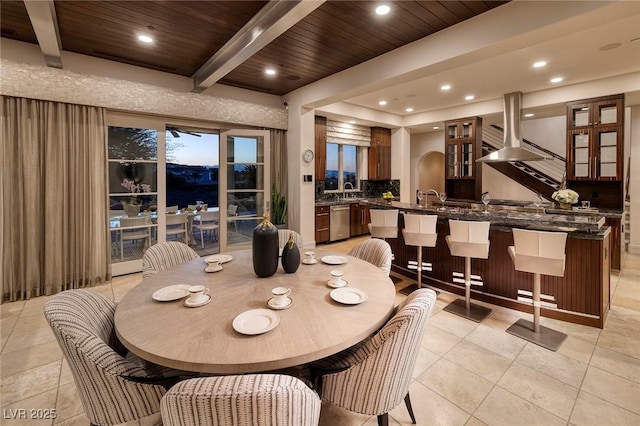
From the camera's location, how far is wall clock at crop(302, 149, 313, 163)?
5.38 metres

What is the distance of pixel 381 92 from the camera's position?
17.5 feet

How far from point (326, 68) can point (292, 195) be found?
225 centimetres

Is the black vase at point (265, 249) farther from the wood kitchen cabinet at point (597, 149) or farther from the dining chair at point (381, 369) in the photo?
the wood kitchen cabinet at point (597, 149)

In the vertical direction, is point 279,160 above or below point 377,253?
above

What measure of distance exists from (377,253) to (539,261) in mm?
1400

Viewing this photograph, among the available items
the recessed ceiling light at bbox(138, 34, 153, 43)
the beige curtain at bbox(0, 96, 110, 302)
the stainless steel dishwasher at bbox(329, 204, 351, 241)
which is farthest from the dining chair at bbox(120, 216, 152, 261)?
the stainless steel dishwasher at bbox(329, 204, 351, 241)

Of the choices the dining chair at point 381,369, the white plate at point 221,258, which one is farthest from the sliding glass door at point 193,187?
the dining chair at point 381,369

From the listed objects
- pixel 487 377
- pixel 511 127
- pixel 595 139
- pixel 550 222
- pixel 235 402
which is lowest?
pixel 487 377

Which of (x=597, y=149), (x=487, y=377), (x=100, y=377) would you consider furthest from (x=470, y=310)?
(x=597, y=149)

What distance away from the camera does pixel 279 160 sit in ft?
18.1

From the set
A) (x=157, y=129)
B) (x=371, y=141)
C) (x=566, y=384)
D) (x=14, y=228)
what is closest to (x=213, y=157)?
(x=157, y=129)

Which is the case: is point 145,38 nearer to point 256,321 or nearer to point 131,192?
point 131,192

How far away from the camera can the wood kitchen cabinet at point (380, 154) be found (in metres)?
7.42

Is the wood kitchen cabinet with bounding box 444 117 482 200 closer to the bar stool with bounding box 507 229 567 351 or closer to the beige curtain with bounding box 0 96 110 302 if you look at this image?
the bar stool with bounding box 507 229 567 351
